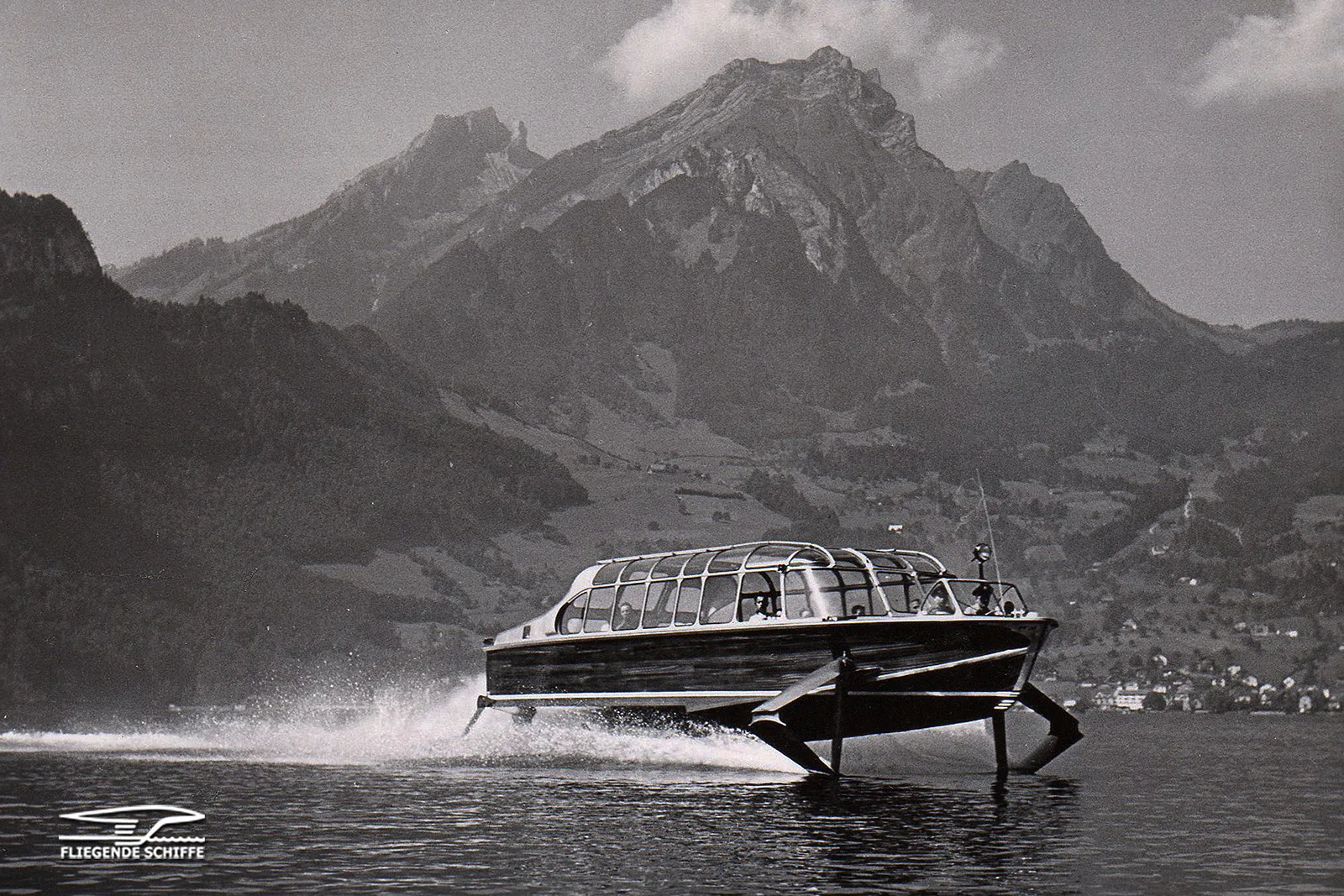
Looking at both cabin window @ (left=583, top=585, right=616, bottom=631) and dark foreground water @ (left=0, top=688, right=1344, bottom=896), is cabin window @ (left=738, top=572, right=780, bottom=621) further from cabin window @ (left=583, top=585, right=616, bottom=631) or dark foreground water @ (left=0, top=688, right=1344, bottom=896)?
cabin window @ (left=583, top=585, right=616, bottom=631)

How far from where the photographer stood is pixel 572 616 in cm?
5238

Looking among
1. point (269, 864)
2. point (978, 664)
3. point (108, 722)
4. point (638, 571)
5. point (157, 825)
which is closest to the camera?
point (269, 864)

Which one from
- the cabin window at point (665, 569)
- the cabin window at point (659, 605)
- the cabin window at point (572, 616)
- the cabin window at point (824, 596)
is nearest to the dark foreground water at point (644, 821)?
the cabin window at point (572, 616)

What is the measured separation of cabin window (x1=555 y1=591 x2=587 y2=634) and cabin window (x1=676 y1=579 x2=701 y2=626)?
478 cm

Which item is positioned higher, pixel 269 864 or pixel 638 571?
pixel 638 571

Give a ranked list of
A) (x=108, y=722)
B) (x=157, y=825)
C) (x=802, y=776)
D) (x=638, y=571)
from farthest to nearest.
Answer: (x=108, y=722), (x=638, y=571), (x=802, y=776), (x=157, y=825)

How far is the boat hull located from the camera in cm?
4112

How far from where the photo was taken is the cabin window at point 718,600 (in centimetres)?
4644

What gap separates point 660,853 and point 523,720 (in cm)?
2193

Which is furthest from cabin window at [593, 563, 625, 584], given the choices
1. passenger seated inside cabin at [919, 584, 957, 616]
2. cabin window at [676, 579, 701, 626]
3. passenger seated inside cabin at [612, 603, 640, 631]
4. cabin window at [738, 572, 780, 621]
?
passenger seated inside cabin at [919, 584, 957, 616]

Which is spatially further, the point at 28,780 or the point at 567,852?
the point at 28,780

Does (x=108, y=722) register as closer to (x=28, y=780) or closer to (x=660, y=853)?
(x=28, y=780)

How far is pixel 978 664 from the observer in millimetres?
41719

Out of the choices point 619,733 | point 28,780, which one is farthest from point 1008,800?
point 28,780
